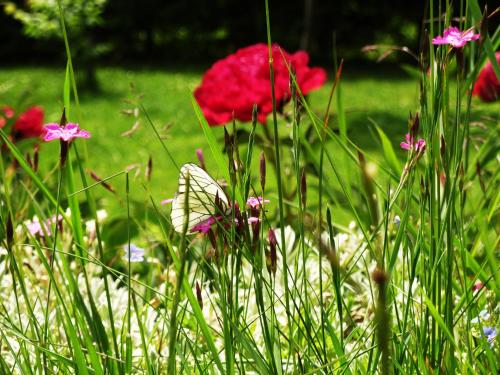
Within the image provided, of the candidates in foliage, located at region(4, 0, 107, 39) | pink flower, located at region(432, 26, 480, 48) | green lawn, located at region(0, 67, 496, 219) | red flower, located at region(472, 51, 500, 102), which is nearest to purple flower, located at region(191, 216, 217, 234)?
pink flower, located at region(432, 26, 480, 48)

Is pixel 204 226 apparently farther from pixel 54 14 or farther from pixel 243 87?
pixel 54 14

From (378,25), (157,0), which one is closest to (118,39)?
A: (157,0)

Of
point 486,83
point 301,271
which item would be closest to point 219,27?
point 486,83

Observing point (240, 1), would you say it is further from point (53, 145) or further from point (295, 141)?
point (295, 141)

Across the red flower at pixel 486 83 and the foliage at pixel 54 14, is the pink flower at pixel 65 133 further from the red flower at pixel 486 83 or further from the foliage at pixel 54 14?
the foliage at pixel 54 14

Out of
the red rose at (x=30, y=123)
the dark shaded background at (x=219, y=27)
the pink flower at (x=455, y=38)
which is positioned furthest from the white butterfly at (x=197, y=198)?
the dark shaded background at (x=219, y=27)

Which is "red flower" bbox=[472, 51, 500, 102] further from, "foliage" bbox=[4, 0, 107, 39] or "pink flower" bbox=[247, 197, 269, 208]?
"foliage" bbox=[4, 0, 107, 39]
